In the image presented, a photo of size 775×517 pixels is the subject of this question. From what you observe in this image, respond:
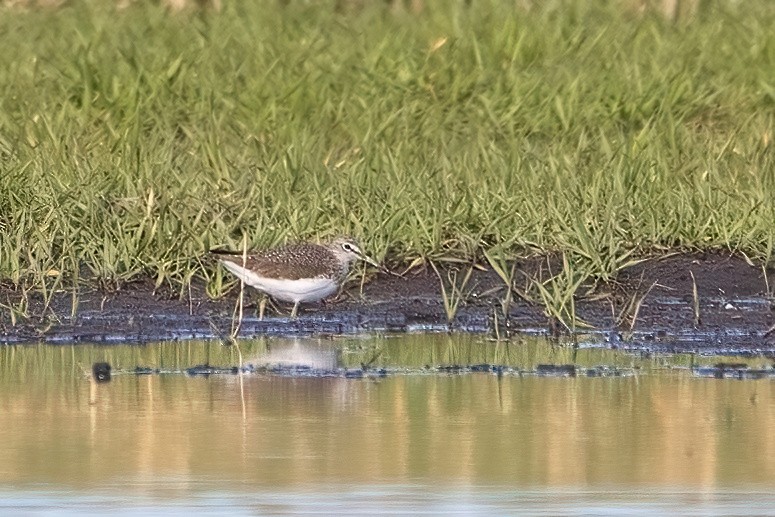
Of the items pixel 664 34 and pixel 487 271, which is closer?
pixel 487 271

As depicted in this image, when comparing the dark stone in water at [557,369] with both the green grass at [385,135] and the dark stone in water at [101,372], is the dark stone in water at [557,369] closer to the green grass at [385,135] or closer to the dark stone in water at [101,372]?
the green grass at [385,135]

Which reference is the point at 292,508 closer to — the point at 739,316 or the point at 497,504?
the point at 497,504

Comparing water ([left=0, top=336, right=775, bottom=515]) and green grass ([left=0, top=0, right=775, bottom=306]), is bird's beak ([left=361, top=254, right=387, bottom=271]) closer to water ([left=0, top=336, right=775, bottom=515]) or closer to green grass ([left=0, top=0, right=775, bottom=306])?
green grass ([left=0, top=0, right=775, bottom=306])

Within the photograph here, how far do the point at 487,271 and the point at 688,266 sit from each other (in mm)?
879

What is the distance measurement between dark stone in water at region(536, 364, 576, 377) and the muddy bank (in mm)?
544

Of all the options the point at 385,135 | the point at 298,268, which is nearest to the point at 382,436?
the point at 298,268

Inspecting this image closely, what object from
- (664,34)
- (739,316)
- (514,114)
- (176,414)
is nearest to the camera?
(176,414)

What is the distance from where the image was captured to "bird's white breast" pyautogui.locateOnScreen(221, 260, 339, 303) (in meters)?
7.61

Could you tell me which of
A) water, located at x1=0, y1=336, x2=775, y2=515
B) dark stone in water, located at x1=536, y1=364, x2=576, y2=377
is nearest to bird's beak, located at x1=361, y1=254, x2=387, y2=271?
water, located at x1=0, y1=336, x2=775, y2=515

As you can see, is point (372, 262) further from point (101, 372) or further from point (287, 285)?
point (101, 372)

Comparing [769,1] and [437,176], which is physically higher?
[769,1]

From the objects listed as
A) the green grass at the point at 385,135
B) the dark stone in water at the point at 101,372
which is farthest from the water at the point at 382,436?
the green grass at the point at 385,135

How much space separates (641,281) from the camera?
314 inches

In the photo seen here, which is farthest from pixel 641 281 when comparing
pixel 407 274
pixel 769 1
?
pixel 769 1
